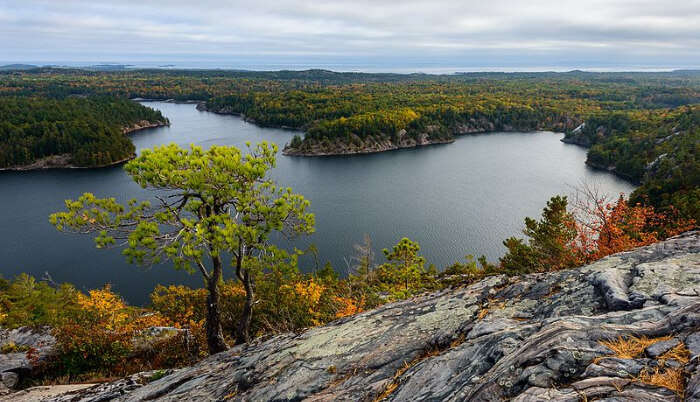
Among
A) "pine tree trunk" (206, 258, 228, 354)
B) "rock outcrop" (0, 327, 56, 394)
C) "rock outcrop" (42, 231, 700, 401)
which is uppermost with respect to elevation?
"rock outcrop" (42, 231, 700, 401)

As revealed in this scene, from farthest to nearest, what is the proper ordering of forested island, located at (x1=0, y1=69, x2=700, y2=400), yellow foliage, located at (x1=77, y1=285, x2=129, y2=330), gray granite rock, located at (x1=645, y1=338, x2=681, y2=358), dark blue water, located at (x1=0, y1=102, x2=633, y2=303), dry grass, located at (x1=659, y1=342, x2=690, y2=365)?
dark blue water, located at (x1=0, y1=102, x2=633, y2=303) < yellow foliage, located at (x1=77, y1=285, x2=129, y2=330) < forested island, located at (x1=0, y1=69, x2=700, y2=400) < gray granite rock, located at (x1=645, y1=338, x2=681, y2=358) < dry grass, located at (x1=659, y1=342, x2=690, y2=365)

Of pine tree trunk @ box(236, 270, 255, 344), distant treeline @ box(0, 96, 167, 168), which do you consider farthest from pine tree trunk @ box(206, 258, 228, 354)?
distant treeline @ box(0, 96, 167, 168)

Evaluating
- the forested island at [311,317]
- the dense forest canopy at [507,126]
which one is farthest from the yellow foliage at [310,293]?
the dense forest canopy at [507,126]

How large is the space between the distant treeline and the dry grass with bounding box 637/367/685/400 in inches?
4964

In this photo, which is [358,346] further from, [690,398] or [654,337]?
[690,398]

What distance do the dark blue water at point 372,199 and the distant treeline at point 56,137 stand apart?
7595 mm

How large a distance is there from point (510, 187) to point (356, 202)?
3470cm

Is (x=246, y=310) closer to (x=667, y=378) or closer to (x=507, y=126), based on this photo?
(x=667, y=378)

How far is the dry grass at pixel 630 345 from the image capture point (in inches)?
191

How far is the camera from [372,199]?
7338 cm

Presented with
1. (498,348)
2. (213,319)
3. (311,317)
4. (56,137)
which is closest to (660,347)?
(498,348)

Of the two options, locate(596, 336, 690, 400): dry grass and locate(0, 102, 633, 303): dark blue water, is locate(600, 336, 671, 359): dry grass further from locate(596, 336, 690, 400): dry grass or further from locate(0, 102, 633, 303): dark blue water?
locate(0, 102, 633, 303): dark blue water

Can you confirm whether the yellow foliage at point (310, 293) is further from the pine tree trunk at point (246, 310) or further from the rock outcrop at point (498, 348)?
the rock outcrop at point (498, 348)

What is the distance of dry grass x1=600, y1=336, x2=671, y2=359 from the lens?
4.85m
